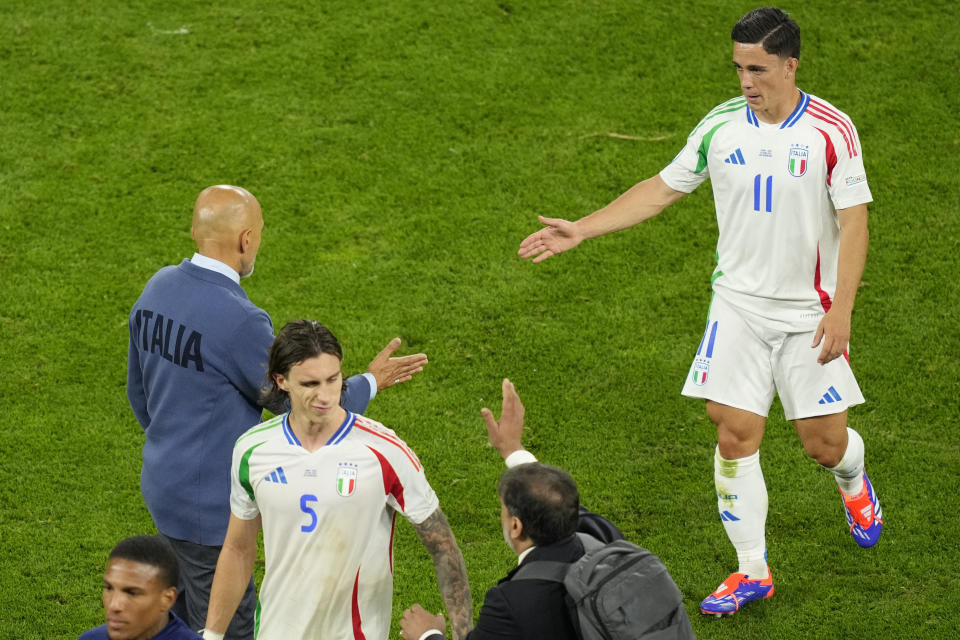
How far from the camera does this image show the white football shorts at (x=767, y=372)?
4941 millimetres

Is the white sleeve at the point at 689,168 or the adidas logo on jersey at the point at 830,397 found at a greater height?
the white sleeve at the point at 689,168

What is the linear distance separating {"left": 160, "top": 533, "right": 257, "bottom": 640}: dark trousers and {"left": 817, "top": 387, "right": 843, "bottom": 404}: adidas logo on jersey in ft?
7.84

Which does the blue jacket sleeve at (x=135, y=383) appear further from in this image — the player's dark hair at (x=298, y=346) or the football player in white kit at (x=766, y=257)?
the football player in white kit at (x=766, y=257)

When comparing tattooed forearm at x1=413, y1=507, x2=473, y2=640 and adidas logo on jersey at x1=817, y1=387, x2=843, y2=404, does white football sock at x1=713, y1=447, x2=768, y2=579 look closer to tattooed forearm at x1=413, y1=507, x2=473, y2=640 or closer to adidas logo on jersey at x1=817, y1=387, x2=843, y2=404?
adidas logo on jersey at x1=817, y1=387, x2=843, y2=404

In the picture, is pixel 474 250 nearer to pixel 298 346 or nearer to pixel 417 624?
pixel 298 346

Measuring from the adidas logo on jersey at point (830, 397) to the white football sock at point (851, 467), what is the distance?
230 mm

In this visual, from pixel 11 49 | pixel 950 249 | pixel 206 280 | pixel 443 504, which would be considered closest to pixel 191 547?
pixel 206 280

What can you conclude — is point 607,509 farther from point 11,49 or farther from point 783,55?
point 11,49

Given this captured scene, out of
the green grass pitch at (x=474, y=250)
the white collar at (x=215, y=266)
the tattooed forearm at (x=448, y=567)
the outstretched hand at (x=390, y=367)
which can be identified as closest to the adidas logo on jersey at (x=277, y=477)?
the tattooed forearm at (x=448, y=567)

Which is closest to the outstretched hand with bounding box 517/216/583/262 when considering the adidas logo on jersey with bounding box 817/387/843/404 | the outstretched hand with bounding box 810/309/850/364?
the outstretched hand with bounding box 810/309/850/364

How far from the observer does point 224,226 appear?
14.1 feet

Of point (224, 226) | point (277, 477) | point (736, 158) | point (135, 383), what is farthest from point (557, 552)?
point (736, 158)

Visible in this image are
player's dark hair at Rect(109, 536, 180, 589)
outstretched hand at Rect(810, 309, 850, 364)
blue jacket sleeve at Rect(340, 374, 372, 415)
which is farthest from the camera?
outstretched hand at Rect(810, 309, 850, 364)

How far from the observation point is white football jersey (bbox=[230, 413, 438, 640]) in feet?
11.9
